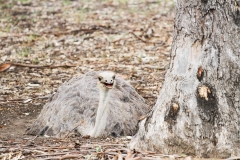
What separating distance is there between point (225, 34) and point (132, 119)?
2415 millimetres

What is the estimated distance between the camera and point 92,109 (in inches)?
267

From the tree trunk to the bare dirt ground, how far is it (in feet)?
1.12

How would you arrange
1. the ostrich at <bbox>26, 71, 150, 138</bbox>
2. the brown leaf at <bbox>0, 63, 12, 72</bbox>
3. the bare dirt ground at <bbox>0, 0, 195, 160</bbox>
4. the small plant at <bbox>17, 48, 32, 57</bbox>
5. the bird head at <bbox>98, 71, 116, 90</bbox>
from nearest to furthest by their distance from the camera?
the bare dirt ground at <bbox>0, 0, 195, 160</bbox> < the bird head at <bbox>98, 71, 116, 90</bbox> < the ostrich at <bbox>26, 71, 150, 138</bbox> < the brown leaf at <bbox>0, 63, 12, 72</bbox> < the small plant at <bbox>17, 48, 32, 57</bbox>

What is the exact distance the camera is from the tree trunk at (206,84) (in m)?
4.66

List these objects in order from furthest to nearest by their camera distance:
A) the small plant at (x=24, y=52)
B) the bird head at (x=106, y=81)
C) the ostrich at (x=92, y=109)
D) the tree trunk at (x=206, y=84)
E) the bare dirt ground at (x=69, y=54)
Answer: the small plant at (x=24, y=52), the ostrich at (x=92, y=109), the bird head at (x=106, y=81), the bare dirt ground at (x=69, y=54), the tree trunk at (x=206, y=84)

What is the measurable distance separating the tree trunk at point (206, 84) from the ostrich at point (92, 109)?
150cm

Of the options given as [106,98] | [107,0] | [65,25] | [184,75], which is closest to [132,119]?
[106,98]

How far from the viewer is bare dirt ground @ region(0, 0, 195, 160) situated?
555 centimetres

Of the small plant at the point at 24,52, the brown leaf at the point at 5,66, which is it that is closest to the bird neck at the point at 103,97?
the brown leaf at the point at 5,66

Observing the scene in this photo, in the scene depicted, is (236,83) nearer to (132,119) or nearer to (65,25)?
(132,119)

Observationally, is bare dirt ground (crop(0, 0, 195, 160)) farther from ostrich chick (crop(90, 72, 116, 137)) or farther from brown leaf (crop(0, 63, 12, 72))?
ostrich chick (crop(90, 72, 116, 137))

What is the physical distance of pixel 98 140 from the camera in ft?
19.6

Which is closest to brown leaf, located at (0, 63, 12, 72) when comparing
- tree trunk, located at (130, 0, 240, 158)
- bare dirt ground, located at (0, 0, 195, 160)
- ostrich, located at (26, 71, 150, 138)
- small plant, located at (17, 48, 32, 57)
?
bare dirt ground, located at (0, 0, 195, 160)

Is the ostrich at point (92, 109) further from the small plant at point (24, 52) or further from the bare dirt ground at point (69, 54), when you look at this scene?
the small plant at point (24, 52)
